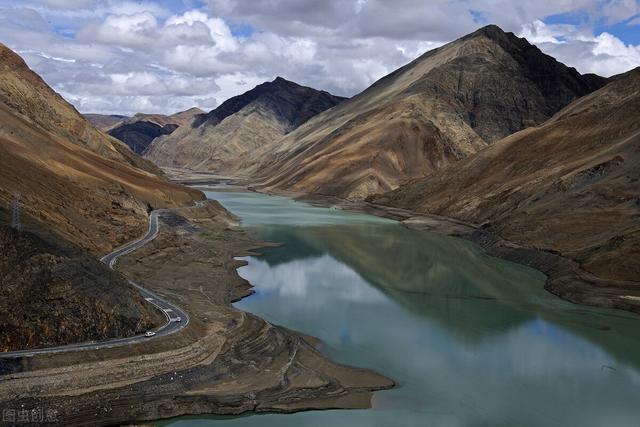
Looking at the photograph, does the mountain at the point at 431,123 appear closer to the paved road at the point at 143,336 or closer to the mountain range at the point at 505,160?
the mountain range at the point at 505,160

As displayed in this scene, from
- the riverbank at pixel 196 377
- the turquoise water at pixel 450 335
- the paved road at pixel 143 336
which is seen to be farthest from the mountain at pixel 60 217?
the turquoise water at pixel 450 335

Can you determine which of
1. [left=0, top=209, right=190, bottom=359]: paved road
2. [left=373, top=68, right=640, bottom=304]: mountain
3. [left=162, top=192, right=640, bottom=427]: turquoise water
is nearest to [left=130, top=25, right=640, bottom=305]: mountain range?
[left=373, top=68, right=640, bottom=304]: mountain

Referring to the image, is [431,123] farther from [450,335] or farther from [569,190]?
[450,335]

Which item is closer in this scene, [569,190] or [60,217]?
[60,217]

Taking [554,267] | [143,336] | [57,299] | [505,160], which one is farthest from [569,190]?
[57,299]

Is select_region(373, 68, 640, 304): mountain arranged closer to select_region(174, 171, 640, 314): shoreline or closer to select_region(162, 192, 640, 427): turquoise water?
select_region(174, 171, 640, 314): shoreline
